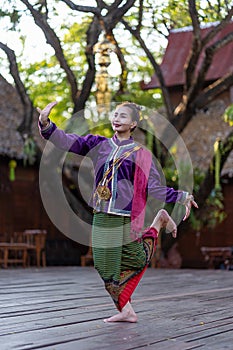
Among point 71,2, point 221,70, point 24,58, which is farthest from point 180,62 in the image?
point 71,2

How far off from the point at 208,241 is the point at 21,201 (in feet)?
13.9

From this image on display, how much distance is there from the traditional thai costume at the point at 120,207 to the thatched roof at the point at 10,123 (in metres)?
9.67

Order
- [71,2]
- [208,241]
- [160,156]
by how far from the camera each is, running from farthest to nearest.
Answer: [208,241] < [160,156] < [71,2]

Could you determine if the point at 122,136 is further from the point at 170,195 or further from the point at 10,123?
the point at 10,123

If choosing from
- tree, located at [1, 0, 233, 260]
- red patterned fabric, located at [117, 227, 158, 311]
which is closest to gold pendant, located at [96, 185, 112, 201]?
red patterned fabric, located at [117, 227, 158, 311]

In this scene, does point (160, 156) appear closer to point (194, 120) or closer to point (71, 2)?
point (71, 2)

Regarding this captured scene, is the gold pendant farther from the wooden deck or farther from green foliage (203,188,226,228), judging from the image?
green foliage (203,188,226,228)

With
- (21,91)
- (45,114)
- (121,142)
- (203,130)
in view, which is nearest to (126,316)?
(121,142)

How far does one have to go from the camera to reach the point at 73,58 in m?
18.1

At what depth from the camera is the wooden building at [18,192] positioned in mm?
14250

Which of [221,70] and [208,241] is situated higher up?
[221,70]

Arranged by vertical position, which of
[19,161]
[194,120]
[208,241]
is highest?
[194,120]

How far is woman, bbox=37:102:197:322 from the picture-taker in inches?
161

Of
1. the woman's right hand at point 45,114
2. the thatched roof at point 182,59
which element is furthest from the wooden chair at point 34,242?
the woman's right hand at point 45,114
